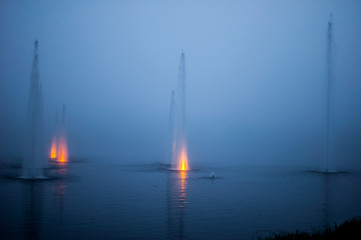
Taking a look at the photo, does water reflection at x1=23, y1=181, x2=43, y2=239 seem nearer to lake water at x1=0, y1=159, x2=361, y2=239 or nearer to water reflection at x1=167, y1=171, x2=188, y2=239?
lake water at x1=0, y1=159, x2=361, y2=239

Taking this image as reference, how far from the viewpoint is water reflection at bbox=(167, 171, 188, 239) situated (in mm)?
13458

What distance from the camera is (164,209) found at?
17.8 m

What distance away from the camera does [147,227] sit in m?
14.1

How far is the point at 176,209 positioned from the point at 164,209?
586 mm

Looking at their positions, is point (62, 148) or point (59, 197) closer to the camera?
point (59, 197)

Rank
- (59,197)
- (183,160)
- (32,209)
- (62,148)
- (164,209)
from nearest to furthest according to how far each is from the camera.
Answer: (32,209)
(164,209)
(59,197)
(183,160)
(62,148)

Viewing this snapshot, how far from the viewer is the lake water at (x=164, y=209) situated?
44.0 feet

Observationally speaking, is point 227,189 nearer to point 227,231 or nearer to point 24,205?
point 227,231

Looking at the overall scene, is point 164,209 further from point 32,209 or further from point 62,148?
point 62,148

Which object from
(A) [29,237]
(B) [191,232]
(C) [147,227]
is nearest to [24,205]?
(A) [29,237]

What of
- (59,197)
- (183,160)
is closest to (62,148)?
(183,160)

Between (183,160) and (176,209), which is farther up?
(183,160)

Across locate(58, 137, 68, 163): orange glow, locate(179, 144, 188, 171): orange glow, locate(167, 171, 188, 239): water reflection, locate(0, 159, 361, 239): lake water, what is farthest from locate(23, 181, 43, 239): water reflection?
locate(58, 137, 68, 163): orange glow

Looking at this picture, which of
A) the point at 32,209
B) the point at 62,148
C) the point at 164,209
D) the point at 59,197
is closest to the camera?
the point at 32,209
